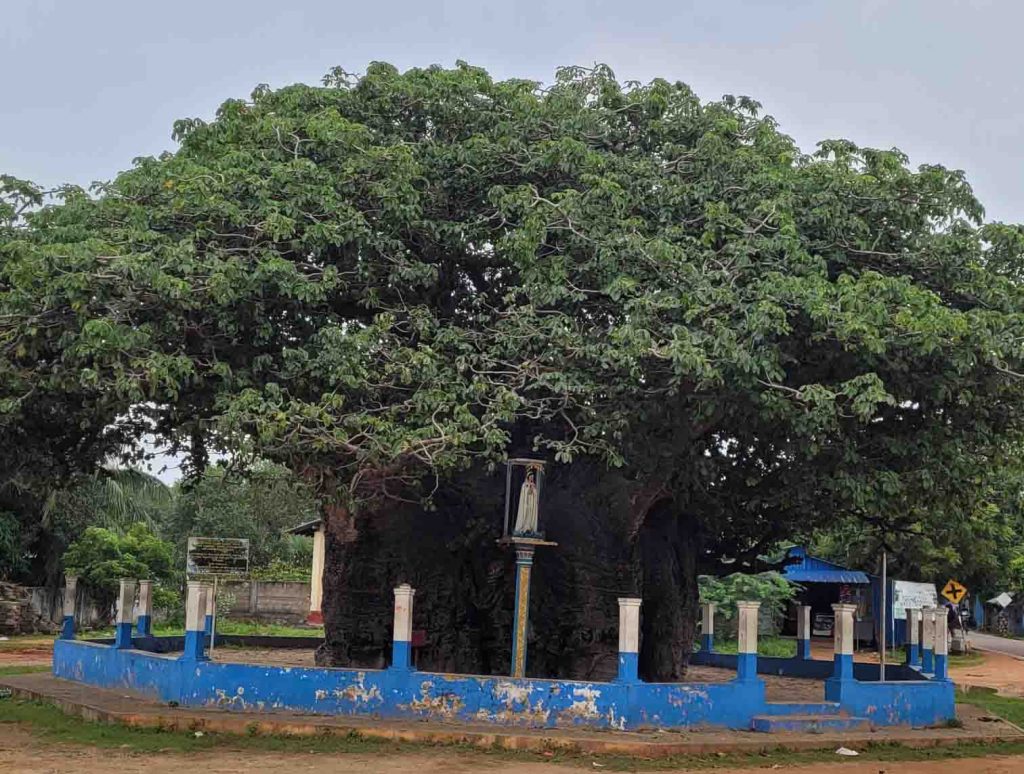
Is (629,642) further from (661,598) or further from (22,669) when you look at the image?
(22,669)

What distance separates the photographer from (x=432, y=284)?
13422 mm

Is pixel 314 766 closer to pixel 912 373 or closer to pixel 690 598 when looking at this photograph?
pixel 912 373

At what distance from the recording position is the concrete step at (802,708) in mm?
12971

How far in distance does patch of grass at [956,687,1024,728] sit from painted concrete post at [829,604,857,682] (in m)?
3.73

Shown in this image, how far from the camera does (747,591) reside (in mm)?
34656

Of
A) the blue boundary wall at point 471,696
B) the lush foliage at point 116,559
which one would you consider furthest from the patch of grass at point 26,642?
the blue boundary wall at point 471,696

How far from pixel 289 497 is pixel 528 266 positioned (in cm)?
3205

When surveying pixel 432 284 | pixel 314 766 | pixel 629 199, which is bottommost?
pixel 314 766

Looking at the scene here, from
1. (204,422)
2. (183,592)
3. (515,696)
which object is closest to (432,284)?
(204,422)

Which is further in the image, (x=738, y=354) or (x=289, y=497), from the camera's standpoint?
(x=289, y=497)

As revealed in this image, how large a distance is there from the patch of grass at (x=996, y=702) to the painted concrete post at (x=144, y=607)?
12178 mm

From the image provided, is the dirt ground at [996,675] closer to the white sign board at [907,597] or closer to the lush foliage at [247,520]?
the white sign board at [907,597]

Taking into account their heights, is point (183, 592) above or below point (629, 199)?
below

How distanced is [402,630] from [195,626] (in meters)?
2.41
